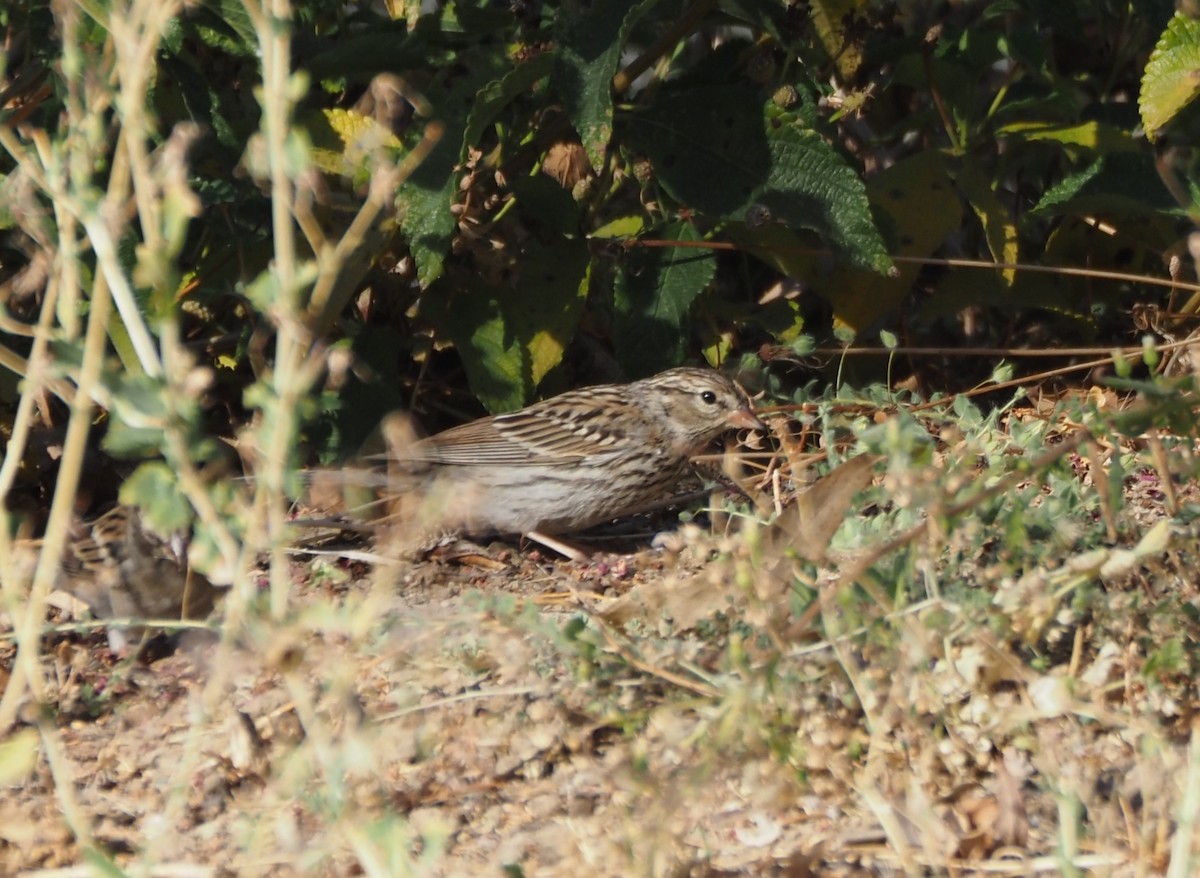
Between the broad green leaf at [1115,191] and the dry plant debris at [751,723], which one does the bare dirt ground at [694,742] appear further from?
the broad green leaf at [1115,191]

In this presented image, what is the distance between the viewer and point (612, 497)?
6.18 meters

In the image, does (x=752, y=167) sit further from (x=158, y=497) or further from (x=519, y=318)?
(x=158, y=497)

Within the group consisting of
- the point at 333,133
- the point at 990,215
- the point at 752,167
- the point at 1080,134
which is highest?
the point at 333,133

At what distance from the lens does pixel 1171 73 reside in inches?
182

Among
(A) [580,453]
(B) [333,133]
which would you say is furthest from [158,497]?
(A) [580,453]

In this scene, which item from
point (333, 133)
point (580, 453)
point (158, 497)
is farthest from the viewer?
point (580, 453)

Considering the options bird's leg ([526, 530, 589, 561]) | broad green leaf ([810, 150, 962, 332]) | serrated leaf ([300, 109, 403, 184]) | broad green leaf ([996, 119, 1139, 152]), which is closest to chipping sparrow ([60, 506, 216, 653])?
serrated leaf ([300, 109, 403, 184])

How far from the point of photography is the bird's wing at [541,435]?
6.14m

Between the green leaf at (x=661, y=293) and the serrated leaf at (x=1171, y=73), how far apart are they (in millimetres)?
1625

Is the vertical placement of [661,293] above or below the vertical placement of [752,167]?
below

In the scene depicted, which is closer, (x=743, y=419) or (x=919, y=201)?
(x=919, y=201)

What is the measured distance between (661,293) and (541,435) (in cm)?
87

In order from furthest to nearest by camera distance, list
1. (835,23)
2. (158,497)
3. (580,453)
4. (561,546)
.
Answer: (580,453), (561,546), (835,23), (158,497)

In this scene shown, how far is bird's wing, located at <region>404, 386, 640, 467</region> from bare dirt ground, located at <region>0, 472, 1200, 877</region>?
212cm
